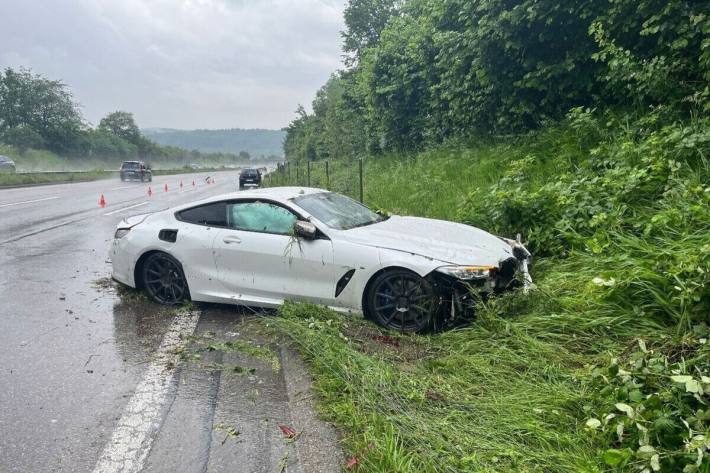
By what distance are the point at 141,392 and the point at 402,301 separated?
2.24 m

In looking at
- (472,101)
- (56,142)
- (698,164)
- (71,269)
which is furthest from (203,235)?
(56,142)

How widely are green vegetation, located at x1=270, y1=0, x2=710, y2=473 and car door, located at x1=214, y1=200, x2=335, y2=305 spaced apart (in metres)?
0.29

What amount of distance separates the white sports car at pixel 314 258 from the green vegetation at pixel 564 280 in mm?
263

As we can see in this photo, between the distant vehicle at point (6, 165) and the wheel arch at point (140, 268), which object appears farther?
the distant vehicle at point (6, 165)

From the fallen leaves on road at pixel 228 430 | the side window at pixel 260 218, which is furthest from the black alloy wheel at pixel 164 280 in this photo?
the fallen leaves on road at pixel 228 430

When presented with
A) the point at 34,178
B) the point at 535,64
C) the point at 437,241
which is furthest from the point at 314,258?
the point at 34,178

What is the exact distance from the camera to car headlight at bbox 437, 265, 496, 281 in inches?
178

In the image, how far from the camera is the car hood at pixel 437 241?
4.72 m

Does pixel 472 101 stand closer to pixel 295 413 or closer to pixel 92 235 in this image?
pixel 92 235

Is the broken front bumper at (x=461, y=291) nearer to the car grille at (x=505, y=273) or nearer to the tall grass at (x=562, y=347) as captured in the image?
the car grille at (x=505, y=273)

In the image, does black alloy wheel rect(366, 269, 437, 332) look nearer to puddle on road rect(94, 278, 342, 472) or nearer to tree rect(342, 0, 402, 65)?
puddle on road rect(94, 278, 342, 472)

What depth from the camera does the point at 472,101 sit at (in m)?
12.3

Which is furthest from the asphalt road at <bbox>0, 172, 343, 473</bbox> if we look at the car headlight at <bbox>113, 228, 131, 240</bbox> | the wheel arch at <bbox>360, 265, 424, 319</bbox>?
the wheel arch at <bbox>360, 265, 424, 319</bbox>

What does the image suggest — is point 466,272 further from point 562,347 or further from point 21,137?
point 21,137
